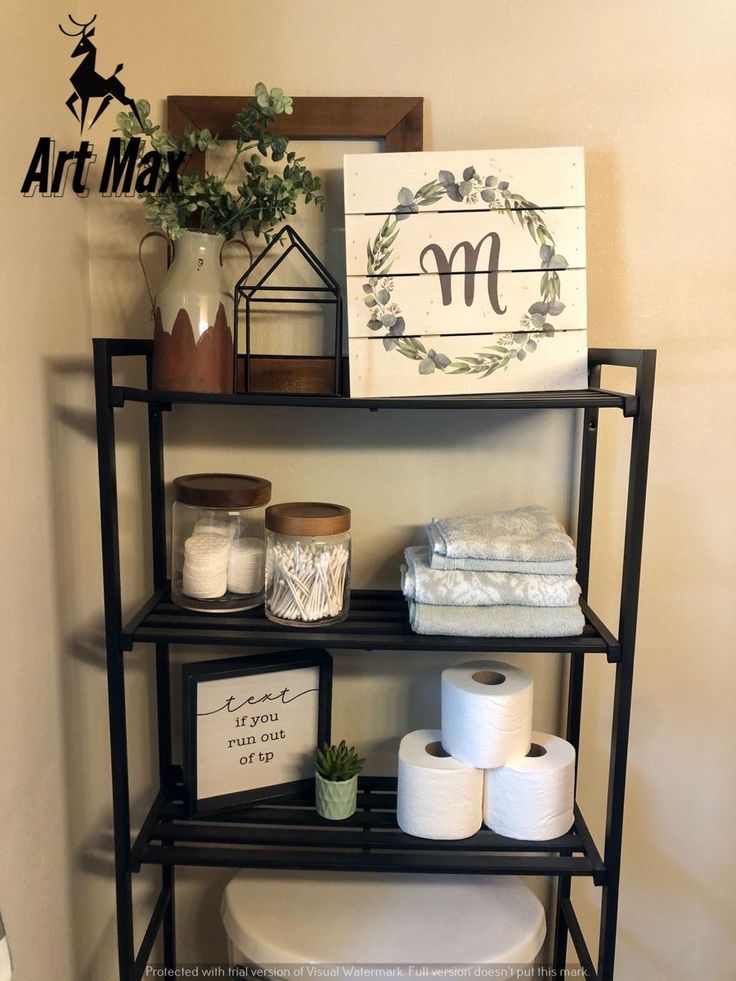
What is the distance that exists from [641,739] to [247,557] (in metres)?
0.73

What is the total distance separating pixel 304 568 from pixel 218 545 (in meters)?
0.13


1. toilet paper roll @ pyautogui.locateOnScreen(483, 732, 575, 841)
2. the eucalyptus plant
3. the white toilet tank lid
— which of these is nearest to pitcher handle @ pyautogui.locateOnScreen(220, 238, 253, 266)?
the eucalyptus plant

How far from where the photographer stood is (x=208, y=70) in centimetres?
123

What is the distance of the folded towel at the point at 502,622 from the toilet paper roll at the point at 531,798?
0.66ft

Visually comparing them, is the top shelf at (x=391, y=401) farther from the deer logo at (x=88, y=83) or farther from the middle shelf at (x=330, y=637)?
the deer logo at (x=88, y=83)

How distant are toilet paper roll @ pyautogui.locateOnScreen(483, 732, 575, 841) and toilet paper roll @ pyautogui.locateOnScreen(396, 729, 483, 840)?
24 mm

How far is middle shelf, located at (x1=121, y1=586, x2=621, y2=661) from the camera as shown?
109cm

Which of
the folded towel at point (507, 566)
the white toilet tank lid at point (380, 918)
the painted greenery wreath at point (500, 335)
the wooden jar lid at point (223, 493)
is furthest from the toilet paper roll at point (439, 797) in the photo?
the painted greenery wreath at point (500, 335)

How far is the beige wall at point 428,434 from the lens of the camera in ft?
3.69

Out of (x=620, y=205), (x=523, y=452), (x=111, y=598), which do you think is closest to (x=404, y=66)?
(x=620, y=205)

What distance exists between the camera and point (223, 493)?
3.79ft

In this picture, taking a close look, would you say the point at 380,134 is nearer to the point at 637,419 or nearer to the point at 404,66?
the point at 404,66

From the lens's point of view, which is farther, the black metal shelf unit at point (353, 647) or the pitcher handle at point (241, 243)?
the pitcher handle at point (241, 243)

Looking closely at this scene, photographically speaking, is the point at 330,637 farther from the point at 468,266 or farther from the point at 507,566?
the point at 468,266
